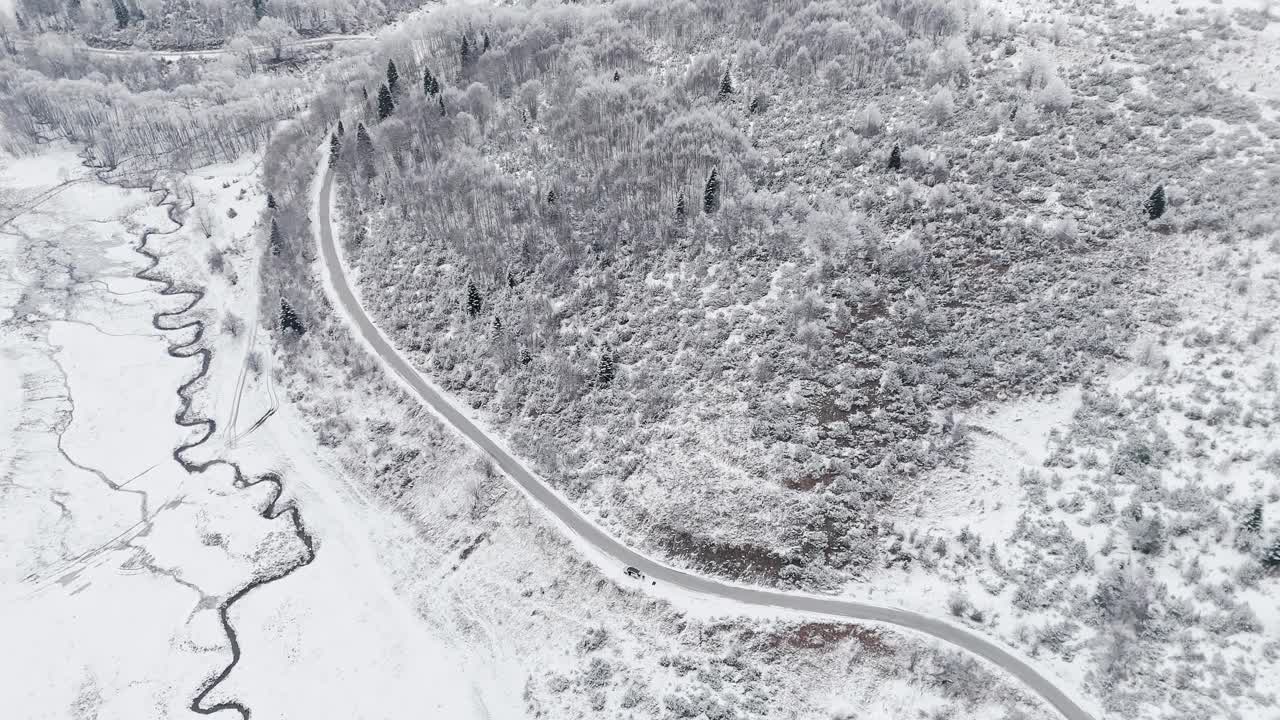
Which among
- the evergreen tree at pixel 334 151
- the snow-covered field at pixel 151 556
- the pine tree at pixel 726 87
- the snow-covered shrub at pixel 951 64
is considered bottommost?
the snow-covered field at pixel 151 556

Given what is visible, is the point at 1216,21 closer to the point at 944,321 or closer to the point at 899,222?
the point at 899,222

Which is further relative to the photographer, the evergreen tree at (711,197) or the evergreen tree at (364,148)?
the evergreen tree at (364,148)

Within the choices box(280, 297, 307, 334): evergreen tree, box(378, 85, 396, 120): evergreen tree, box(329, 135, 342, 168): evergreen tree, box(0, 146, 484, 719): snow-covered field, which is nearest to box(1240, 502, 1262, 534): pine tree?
box(0, 146, 484, 719): snow-covered field

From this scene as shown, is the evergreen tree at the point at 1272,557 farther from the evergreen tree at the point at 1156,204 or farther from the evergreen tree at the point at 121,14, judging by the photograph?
the evergreen tree at the point at 121,14

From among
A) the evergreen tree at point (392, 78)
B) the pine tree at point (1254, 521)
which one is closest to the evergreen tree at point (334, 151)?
the evergreen tree at point (392, 78)

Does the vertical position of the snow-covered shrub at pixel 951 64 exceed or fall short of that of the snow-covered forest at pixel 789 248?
it exceeds it

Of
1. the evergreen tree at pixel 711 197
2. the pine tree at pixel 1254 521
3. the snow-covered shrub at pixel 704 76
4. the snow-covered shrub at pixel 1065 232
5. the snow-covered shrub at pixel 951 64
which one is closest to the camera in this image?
the pine tree at pixel 1254 521
